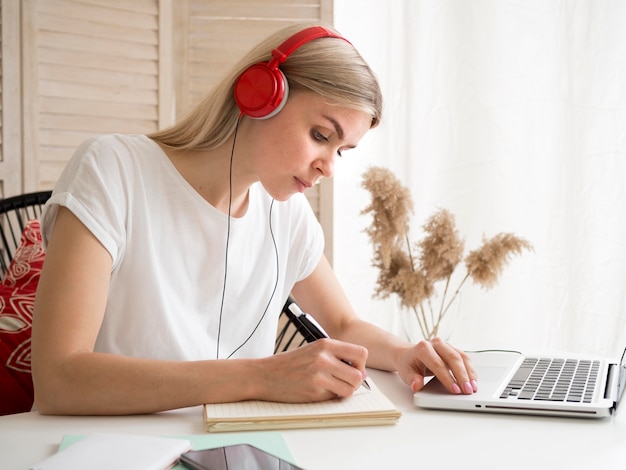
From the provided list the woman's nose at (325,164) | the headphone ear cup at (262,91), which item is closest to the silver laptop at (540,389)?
the woman's nose at (325,164)

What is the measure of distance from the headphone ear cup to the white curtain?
1.14 metres

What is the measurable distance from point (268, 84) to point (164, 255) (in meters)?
0.35

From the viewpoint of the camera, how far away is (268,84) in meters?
1.18

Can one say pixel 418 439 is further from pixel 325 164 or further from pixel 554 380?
pixel 325 164

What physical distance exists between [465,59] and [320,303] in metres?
1.50

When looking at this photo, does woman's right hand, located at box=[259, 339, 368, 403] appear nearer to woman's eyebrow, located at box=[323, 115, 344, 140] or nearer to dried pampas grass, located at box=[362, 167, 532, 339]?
woman's eyebrow, located at box=[323, 115, 344, 140]

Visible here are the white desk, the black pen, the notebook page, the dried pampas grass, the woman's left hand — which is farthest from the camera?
the dried pampas grass

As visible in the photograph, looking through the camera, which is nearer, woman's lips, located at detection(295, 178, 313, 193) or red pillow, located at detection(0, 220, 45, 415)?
woman's lips, located at detection(295, 178, 313, 193)

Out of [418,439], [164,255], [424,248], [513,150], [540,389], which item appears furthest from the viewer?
[513,150]

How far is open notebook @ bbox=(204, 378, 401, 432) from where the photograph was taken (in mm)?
889

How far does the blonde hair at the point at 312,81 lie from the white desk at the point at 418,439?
20.2 inches

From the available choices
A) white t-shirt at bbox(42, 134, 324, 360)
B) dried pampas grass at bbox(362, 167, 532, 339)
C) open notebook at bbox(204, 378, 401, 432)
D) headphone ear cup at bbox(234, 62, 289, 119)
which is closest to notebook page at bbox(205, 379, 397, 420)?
open notebook at bbox(204, 378, 401, 432)

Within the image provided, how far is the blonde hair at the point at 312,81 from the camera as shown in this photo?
1.19m

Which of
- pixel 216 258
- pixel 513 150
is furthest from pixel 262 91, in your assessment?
pixel 513 150
